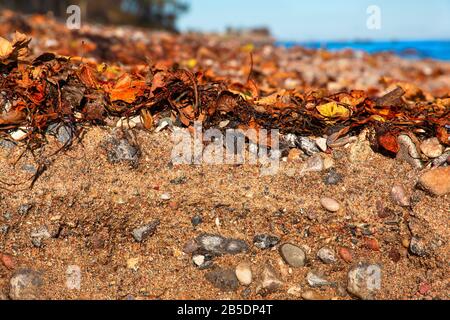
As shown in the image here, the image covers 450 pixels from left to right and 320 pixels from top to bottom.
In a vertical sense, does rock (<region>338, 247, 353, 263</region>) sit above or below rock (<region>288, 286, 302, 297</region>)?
above

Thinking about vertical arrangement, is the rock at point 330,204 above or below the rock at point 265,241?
above

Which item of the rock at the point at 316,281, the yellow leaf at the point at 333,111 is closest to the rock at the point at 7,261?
the rock at the point at 316,281

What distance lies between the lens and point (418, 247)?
2.10 metres

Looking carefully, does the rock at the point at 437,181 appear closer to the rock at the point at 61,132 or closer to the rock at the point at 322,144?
the rock at the point at 322,144

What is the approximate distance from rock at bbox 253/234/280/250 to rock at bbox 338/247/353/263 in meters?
0.29

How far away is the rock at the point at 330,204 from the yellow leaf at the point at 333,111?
0.44 metres

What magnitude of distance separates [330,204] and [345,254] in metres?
0.23

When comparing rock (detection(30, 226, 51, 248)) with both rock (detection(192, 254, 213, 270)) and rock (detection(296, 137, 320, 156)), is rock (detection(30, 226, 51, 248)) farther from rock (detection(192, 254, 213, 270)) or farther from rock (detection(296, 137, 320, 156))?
rock (detection(296, 137, 320, 156))

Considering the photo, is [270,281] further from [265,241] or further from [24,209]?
[24,209]

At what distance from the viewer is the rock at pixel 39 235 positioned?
2.09 m

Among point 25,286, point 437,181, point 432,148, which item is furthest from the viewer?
point 432,148

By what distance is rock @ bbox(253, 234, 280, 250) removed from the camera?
2.15m

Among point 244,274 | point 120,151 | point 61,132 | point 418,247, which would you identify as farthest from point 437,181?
point 61,132

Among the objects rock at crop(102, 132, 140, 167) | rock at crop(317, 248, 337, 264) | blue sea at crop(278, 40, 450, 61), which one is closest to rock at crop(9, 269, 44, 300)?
rock at crop(102, 132, 140, 167)
